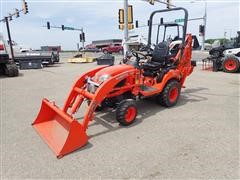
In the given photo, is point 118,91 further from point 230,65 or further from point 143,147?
point 230,65

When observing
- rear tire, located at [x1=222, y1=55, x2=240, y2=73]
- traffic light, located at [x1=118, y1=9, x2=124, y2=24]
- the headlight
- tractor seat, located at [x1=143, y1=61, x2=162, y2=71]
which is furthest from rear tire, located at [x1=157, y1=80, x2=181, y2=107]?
traffic light, located at [x1=118, y1=9, x2=124, y2=24]

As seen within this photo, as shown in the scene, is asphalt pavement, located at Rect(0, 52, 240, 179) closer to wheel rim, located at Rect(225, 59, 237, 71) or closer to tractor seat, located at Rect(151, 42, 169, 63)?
tractor seat, located at Rect(151, 42, 169, 63)

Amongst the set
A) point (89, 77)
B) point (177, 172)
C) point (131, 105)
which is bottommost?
point (177, 172)

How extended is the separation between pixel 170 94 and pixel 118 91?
1609 millimetres

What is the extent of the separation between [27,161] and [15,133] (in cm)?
116

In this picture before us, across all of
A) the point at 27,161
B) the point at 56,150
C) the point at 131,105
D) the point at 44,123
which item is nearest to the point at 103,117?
the point at 131,105

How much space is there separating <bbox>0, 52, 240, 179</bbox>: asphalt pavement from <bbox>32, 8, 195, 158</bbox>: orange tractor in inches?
7.4

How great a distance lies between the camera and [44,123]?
166 inches

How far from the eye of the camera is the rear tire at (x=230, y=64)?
10544 millimetres

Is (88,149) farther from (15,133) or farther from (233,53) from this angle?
(233,53)

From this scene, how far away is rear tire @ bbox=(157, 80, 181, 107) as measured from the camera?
505 cm

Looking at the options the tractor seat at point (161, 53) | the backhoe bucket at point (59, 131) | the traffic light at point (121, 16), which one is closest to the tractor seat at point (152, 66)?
the tractor seat at point (161, 53)

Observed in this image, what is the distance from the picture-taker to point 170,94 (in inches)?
207

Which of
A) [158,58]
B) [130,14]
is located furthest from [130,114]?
[130,14]
